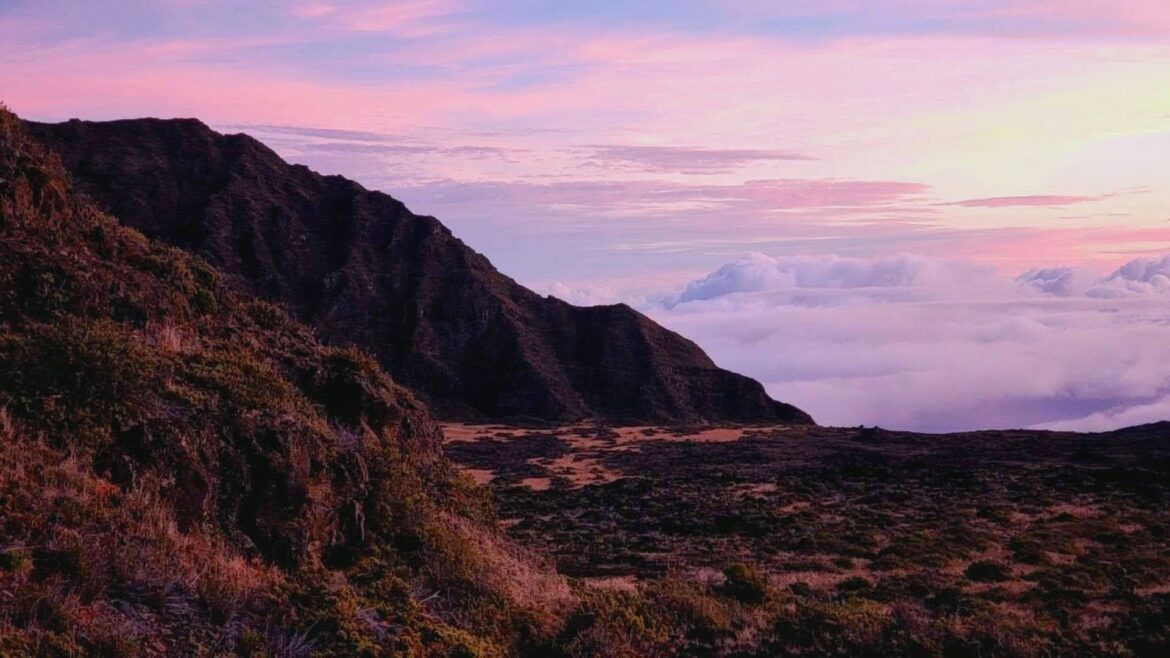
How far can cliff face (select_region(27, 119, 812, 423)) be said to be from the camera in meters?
71.7

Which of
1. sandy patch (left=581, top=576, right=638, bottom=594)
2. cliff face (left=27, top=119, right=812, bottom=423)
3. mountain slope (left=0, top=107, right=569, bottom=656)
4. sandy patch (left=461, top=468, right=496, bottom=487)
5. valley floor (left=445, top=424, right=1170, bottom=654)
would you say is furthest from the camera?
cliff face (left=27, top=119, right=812, bottom=423)

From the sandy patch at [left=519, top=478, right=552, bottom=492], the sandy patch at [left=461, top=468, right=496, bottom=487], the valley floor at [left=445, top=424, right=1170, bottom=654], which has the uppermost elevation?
the valley floor at [left=445, top=424, right=1170, bottom=654]

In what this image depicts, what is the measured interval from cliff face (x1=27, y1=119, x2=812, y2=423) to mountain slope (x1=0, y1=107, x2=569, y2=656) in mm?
57469

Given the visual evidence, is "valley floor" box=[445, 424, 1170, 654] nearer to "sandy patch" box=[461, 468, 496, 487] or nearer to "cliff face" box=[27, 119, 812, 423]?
"sandy patch" box=[461, 468, 496, 487]

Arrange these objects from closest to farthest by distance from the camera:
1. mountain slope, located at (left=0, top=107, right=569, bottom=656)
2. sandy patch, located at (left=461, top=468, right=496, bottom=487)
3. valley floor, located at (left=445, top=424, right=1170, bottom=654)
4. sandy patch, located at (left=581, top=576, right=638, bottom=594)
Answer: mountain slope, located at (left=0, top=107, right=569, bottom=656) < valley floor, located at (left=445, top=424, right=1170, bottom=654) < sandy patch, located at (left=581, top=576, right=638, bottom=594) < sandy patch, located at (left=461, top=468, right=496, bottom=487)

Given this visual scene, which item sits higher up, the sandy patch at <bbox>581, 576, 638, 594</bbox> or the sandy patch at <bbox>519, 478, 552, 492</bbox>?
the sandy patch at <bbox>581, 576, 638, 594</bbox>

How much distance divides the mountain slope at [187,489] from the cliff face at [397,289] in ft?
189

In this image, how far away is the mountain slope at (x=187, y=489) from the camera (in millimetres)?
6953

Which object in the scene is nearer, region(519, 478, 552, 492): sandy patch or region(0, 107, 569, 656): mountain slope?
region(0, 107, 569, 656): mountain slope

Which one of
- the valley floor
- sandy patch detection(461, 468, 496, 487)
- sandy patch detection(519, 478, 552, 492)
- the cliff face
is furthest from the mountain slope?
the cliff face

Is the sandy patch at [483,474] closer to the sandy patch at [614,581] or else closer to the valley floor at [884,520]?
the valley floor at [884,520]

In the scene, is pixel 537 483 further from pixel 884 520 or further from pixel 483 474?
pixel 884 520

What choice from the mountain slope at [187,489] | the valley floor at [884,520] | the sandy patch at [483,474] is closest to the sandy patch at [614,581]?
the valley floor at [884,520]

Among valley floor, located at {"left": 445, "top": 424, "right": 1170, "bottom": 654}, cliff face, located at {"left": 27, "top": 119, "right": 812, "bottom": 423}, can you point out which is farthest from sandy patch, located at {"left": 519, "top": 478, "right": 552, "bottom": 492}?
cliff face, located at {"left": 27, "top": 119, "right": 812, "bottom": 423}
